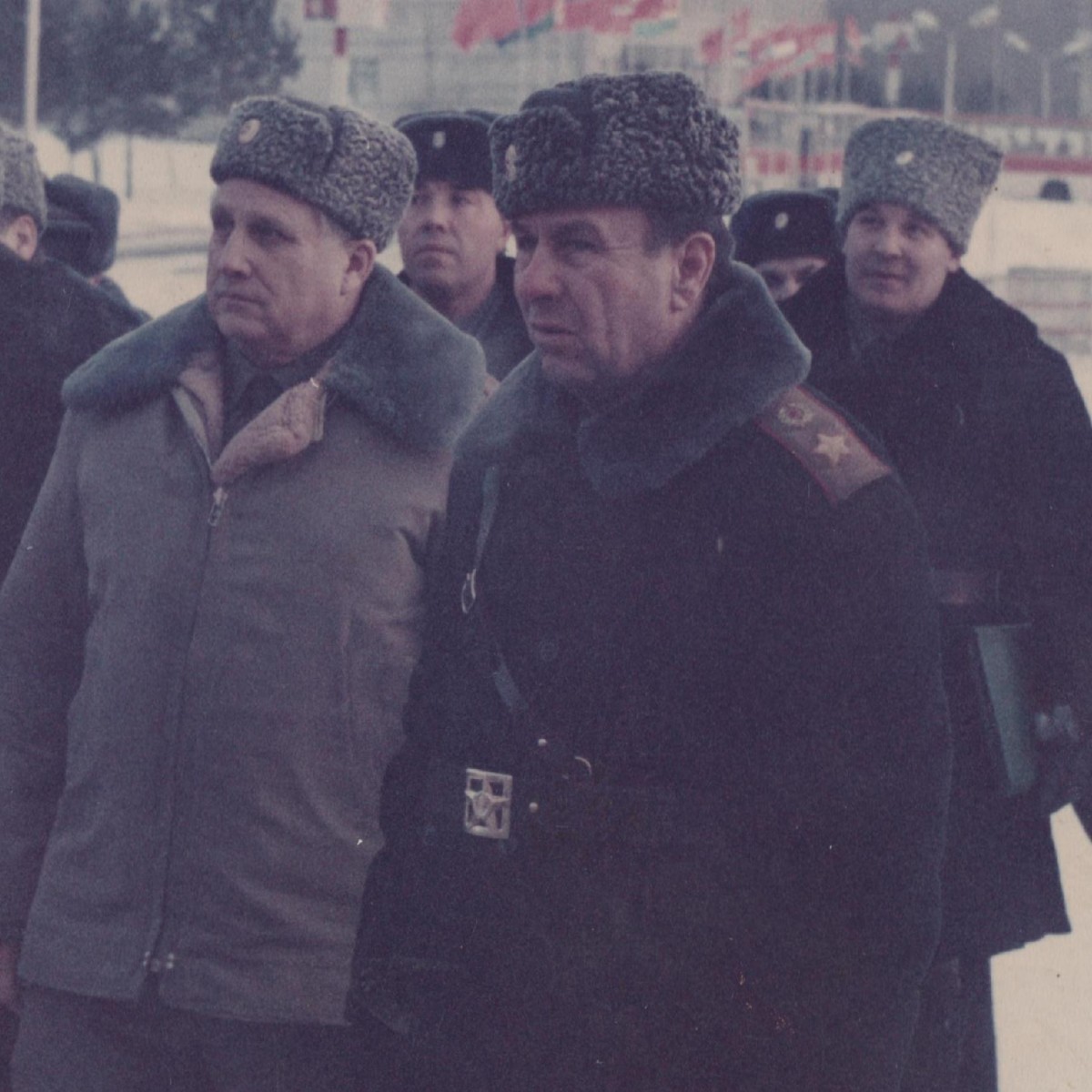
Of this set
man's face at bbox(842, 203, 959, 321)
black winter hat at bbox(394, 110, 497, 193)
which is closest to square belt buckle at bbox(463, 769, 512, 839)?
man's face at bbox(842, 203, 959, 321)

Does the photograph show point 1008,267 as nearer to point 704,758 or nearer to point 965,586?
point 965,586

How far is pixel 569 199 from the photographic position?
8.00ft

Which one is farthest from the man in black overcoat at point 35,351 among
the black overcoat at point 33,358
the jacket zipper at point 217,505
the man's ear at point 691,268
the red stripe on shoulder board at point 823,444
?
the red stripe on shoulder board at point 823,444

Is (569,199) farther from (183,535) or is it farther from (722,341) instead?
(183,535)

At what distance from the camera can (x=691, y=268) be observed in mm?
2463

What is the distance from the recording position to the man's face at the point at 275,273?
3.06 meters

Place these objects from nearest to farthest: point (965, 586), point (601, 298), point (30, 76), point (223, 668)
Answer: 1. point (601, 298)
2. point (223, 668)
3. point (965, 586)
4. point (30, 76)

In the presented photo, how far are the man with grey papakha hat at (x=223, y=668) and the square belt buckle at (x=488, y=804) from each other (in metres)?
0.41

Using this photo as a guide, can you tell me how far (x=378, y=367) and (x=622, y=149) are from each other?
719 mm

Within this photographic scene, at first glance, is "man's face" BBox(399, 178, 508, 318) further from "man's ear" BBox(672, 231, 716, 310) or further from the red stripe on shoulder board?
the red stripe on shoulder board

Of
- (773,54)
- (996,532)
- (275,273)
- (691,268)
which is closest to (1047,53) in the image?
(773,54)

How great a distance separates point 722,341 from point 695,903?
0.62 m

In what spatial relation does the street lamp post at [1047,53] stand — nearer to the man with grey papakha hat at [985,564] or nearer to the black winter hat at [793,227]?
the black winter hat at [793,227]

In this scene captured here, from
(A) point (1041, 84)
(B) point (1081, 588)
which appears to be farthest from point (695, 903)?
(A) point (1041, 84)
